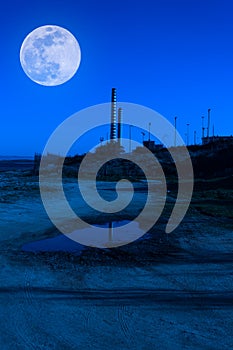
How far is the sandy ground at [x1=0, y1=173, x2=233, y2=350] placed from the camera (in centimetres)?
427

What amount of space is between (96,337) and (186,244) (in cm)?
538

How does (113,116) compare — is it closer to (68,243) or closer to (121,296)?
(68,243)

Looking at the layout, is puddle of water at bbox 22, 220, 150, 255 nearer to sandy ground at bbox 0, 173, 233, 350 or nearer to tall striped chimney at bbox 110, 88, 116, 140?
sandy ground at bbox 0, 173, 233, 350

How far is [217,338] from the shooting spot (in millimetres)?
4285

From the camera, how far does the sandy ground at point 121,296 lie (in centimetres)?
427

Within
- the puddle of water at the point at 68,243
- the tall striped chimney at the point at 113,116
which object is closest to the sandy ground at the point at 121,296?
the puddle of water at the point at 68,243

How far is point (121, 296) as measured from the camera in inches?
221

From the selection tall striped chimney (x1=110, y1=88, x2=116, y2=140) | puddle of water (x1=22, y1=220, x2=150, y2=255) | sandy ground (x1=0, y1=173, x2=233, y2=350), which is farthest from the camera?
tall striped chimney (x1=110, y1=88, x2=116, y2=140)

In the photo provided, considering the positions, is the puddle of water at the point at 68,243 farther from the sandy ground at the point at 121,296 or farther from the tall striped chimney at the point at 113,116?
the tall striped chimney at the point at 113,116

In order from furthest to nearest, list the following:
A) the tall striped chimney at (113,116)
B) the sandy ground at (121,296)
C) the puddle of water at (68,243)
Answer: the tall striped chimney at (113,116) → the puddle of water at (68,243) → the sandy ground at (121,296)

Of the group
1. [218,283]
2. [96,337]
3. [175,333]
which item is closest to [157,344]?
[175,333]

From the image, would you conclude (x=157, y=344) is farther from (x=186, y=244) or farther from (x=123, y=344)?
(x=186, y=244)

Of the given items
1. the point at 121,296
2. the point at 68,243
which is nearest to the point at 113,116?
the point at 68,243

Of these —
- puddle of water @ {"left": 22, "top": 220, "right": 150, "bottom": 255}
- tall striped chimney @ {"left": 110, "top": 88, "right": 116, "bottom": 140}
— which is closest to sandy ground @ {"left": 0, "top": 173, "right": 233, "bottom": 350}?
puddle of water @ {"left": 22, "top": 220, "right": 150, "bottom": 255}
